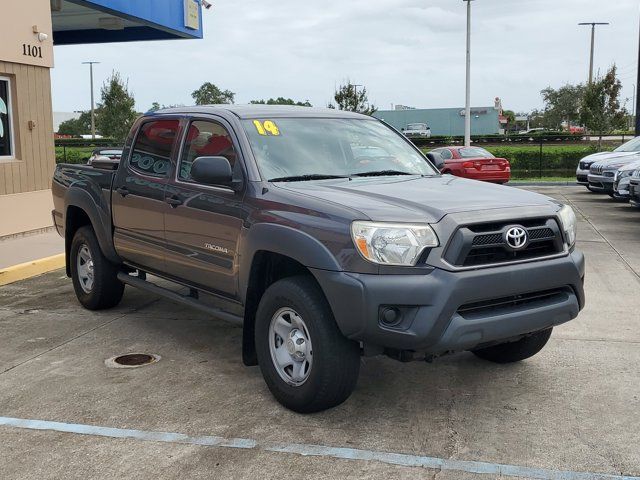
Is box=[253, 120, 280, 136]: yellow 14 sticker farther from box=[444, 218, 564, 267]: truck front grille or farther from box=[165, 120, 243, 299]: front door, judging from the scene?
box=[444, 218, 564, 267]: truck front grille

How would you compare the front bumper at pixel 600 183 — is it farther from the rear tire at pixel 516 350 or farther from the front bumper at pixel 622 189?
the rear tire at pixel 516 350

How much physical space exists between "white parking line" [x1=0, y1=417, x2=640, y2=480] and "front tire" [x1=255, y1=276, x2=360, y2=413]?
361mm

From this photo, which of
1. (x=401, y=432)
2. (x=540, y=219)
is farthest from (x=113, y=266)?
(x=540, y=219)

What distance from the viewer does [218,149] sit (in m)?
5.15

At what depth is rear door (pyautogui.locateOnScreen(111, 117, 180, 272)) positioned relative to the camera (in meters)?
5.62

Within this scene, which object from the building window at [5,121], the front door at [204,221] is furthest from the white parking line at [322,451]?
the building window at [5,121]

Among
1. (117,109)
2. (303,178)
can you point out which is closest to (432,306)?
(303,178)

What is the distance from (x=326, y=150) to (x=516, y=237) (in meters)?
1.71

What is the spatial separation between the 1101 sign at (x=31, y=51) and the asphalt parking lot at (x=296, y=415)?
22.4 feet

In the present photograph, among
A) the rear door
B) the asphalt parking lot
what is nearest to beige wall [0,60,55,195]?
the asphalt parking lot

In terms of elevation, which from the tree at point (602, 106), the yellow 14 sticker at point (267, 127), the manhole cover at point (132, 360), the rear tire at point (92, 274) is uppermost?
the tree at point (602, 106)

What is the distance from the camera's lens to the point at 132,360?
17.9 ft

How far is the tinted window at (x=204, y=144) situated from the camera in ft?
16.6

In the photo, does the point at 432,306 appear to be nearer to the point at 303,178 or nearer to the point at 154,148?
the point at 303,178
